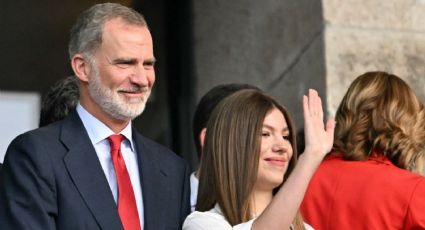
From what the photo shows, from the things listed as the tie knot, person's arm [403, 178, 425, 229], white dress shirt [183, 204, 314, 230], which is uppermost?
the tie knot

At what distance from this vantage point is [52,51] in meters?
6.82

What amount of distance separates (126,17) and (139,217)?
2.45 ft

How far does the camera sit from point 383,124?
4.20m

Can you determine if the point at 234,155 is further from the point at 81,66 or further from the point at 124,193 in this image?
the point at 81,66

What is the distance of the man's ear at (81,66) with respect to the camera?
3820 millimetres

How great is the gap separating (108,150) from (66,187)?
28 centimetres

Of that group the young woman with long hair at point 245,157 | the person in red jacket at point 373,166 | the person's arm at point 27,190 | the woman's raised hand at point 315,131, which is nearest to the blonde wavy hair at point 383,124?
the person in red jacket at point 373,166

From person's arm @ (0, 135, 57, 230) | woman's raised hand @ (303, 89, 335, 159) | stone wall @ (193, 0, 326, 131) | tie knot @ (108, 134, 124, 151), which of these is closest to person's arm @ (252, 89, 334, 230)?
woman's raised hand @ (303, 89, 335, 159)

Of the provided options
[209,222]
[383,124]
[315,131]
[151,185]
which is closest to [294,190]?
[315,131]

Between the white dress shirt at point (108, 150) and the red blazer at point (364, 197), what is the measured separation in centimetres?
77

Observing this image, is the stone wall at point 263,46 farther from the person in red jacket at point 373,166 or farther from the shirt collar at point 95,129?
the shirt collar at point 95,129

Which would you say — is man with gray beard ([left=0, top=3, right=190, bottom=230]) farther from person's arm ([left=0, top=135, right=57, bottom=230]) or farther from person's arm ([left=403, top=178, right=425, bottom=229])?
person's arm ([left=403, top=178, right=425, bottom=229])

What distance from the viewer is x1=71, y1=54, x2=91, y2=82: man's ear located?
12.5ft

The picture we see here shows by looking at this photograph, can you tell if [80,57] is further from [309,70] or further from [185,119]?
[185,119]
